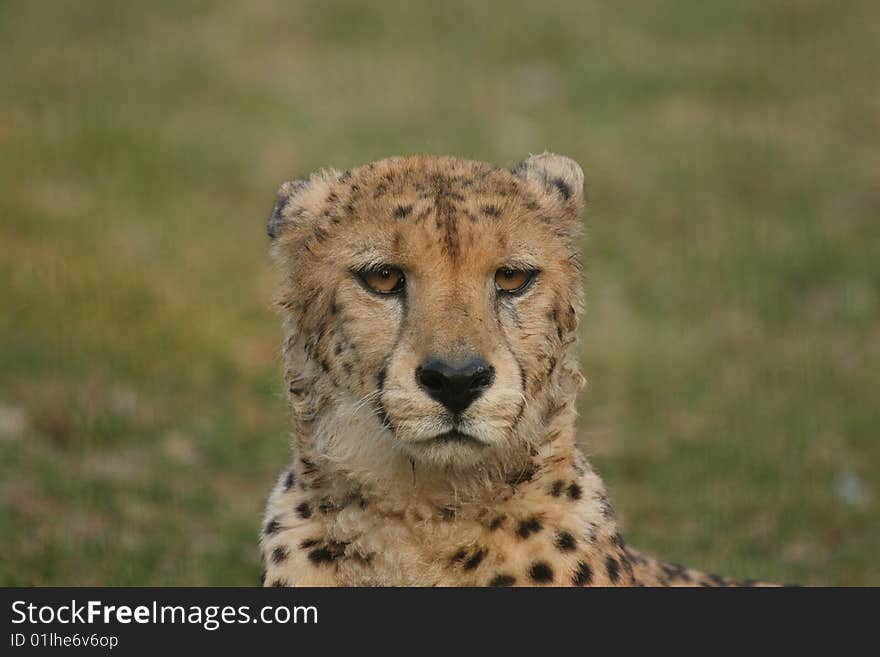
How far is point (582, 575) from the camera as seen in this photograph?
3.52 metres

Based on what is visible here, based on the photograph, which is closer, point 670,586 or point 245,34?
point 670,586

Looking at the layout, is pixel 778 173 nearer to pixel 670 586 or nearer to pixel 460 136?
pixel 460 136

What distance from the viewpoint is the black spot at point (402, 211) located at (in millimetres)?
3656

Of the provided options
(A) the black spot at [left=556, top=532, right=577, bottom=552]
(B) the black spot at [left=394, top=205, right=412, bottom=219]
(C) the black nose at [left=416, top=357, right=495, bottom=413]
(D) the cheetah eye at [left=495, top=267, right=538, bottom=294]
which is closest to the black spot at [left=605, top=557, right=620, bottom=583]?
(A) the black spot at [left=556, top=532, right=577, bottom=552]

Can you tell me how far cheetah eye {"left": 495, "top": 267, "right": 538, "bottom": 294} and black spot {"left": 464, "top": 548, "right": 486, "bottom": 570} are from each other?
67 cm

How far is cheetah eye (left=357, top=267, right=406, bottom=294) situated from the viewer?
3621 millimetres

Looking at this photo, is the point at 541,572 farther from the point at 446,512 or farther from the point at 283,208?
the point at 283,208

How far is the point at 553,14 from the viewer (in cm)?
1405

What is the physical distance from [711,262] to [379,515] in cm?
692

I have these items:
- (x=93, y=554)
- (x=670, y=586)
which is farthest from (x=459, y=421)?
(x=93, y=554)

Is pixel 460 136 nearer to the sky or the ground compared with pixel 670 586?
nearer to the sky

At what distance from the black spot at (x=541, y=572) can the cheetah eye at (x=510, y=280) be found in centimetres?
71

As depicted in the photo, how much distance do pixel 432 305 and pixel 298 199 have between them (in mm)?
746

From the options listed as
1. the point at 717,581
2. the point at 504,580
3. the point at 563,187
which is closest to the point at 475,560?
the point at 504,580
